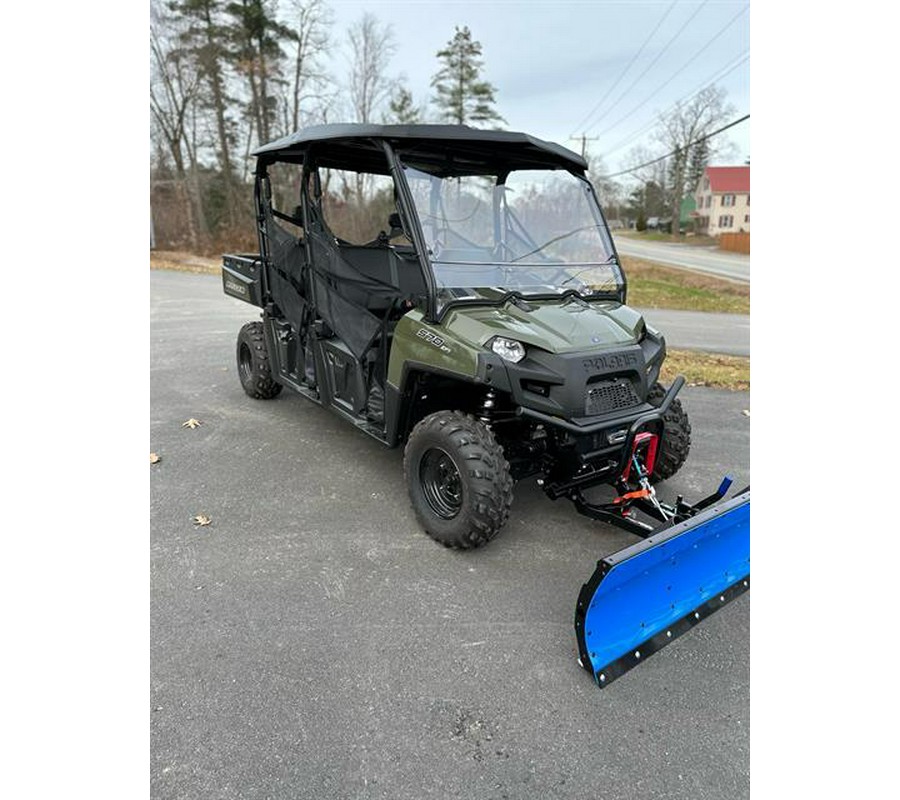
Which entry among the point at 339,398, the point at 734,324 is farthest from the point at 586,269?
the point at 734,324

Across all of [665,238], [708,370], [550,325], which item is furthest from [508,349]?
[665,238]

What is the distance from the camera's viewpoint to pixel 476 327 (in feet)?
10.7

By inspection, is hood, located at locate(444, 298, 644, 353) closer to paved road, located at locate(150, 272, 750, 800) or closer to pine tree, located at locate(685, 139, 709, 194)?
paved road, located at locate(150, 272, 750, 800)

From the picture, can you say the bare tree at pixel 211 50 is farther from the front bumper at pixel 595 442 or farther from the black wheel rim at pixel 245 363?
the front bumper at pixel 595 442

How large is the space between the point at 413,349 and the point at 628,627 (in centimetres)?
184

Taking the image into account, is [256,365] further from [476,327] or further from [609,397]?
[609,397]

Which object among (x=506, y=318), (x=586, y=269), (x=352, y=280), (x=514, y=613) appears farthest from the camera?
(x=352, y=280)

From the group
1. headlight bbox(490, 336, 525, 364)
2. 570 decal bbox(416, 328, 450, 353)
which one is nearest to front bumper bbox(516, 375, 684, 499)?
headlight bbox(490, 336, 525, 364)

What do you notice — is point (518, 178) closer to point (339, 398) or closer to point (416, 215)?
point (416, 215)

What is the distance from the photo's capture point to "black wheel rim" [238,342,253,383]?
612 centimetres

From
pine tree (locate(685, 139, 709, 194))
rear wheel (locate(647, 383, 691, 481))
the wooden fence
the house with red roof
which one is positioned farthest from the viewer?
the house with red roof

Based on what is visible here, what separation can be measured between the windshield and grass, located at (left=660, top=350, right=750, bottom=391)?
10.7ft

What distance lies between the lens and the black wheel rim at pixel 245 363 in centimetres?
612

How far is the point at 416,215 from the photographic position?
11.6ft
